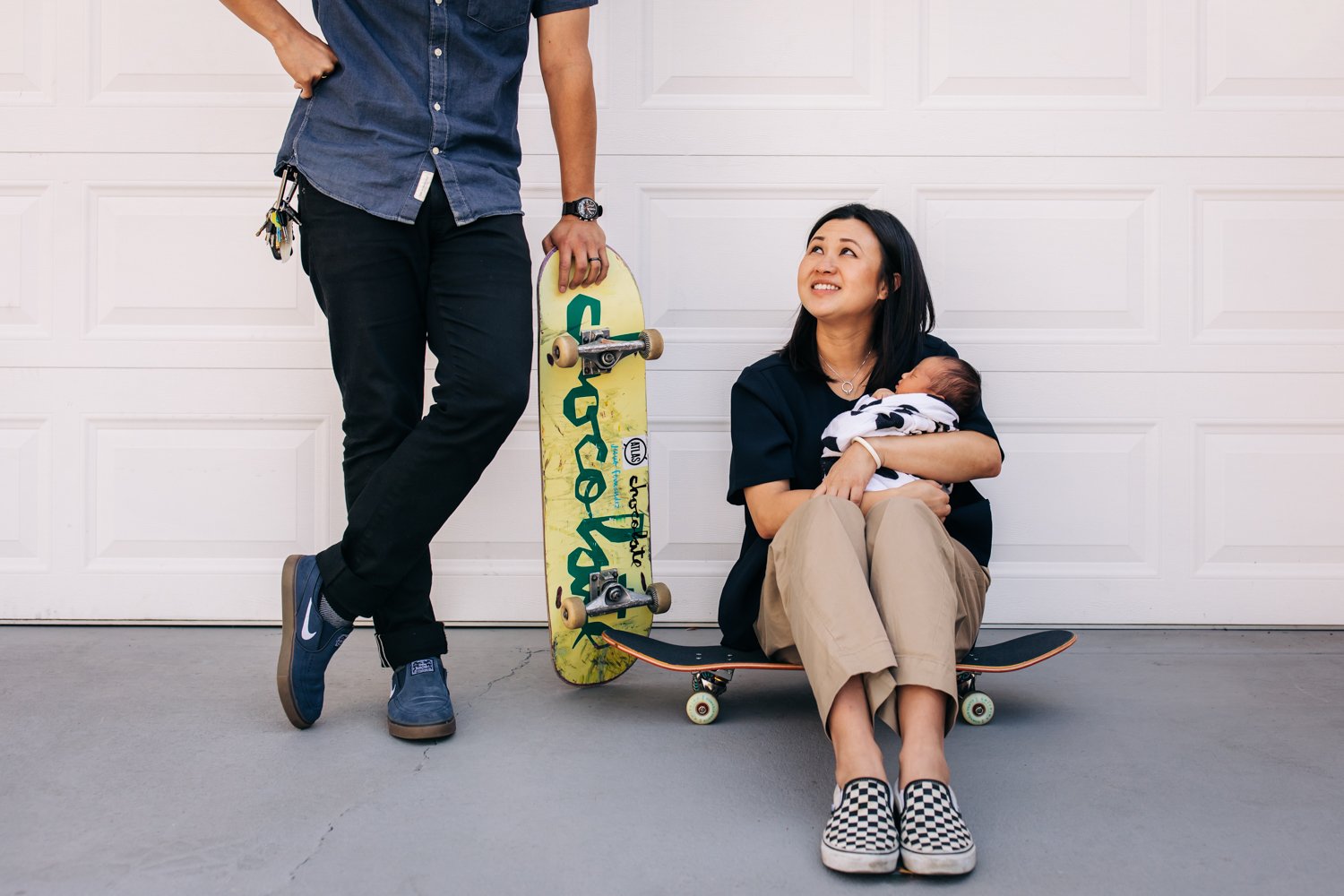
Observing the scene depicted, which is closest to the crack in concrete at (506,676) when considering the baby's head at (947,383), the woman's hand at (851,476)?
the woman's hand at (851,476)

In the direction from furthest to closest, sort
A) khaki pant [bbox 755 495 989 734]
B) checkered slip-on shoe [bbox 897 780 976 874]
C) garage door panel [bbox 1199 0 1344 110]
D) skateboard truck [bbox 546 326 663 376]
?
garage door panel [bbox 1199 0 1344 110] → skateboard truck [bbox 546 326 663 376] → khaki pant [bbox 755 495 989 734] → checkered slip-on shoe [bbox 897 780 976 874]

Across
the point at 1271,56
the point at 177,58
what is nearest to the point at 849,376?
the point at 1271,56

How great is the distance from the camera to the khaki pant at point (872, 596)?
1.56 meters

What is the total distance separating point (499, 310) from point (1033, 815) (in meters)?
1.19

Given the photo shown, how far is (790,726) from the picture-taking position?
202cm

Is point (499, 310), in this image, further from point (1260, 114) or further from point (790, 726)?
point (1260, 114)

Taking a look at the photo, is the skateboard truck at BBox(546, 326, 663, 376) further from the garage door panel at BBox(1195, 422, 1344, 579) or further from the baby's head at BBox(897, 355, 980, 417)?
the garage door panel at BBox(1195, 422, 1344, 579)

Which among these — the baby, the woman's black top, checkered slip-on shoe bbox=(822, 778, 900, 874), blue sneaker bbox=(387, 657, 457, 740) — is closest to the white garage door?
the woman's black top

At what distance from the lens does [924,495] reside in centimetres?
191

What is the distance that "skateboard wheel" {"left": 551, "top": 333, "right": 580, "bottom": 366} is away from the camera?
2031 millimetres

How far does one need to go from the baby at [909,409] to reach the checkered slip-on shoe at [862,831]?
0.61 m

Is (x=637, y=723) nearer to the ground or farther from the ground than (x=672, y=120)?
nearer to the ground

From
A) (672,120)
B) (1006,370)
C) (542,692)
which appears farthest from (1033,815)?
(672,120)

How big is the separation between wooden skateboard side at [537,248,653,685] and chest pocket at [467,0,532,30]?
0.45m
